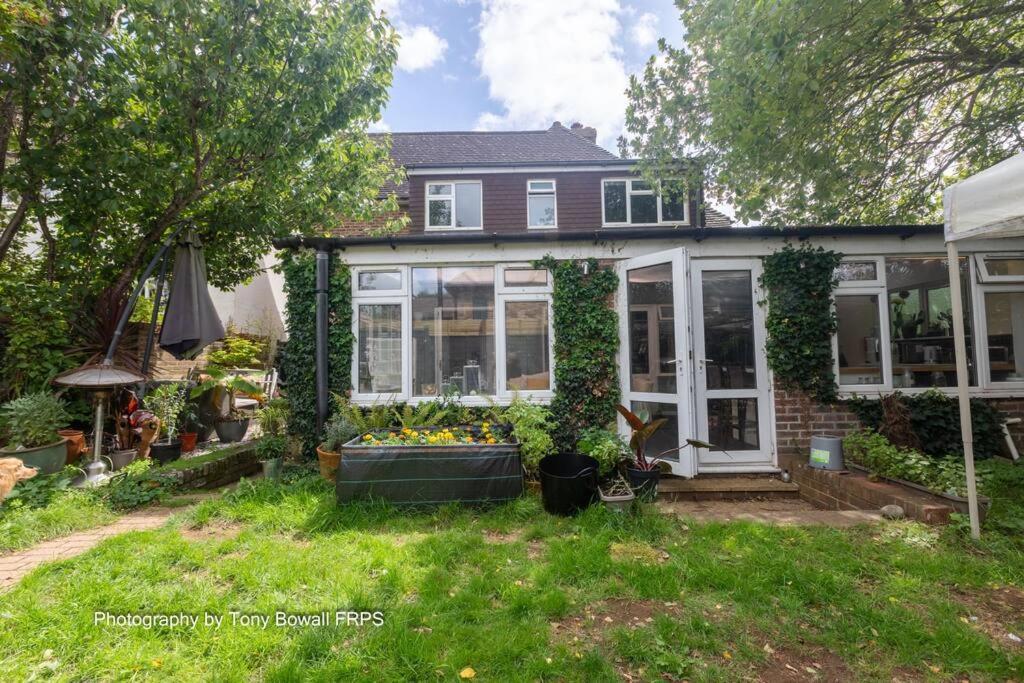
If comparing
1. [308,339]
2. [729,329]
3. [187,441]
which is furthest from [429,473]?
[187,441]

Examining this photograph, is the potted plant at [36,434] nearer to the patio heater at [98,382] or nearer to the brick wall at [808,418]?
the patio heater at [98,382]

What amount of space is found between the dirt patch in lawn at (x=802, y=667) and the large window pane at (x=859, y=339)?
154 inches

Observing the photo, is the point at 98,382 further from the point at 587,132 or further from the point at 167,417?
the point at 587,132

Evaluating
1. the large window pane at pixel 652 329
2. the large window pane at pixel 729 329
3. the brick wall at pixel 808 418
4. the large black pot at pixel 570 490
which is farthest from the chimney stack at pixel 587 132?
the large black pot at pixel 570 490

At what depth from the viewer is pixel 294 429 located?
5.07 metres

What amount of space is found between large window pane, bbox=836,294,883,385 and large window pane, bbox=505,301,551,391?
354 cm

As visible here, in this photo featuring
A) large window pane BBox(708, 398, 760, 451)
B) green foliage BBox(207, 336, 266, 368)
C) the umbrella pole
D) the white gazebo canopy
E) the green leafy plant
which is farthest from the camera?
green foliage BBox(207, 336, 266, 368)

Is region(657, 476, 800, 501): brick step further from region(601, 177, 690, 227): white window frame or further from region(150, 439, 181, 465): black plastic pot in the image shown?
region(601, 177, 690, 227): white window frame

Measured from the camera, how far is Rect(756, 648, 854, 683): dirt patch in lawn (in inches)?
72.5

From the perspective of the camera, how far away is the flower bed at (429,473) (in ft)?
12.3

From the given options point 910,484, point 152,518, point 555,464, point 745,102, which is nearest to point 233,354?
point 152,518

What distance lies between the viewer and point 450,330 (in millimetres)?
5312

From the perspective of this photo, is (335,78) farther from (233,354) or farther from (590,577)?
(233,354)

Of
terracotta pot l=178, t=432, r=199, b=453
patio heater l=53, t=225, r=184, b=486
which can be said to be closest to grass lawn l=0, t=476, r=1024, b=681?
patio heater l=53, t=225, r=184, b=486
